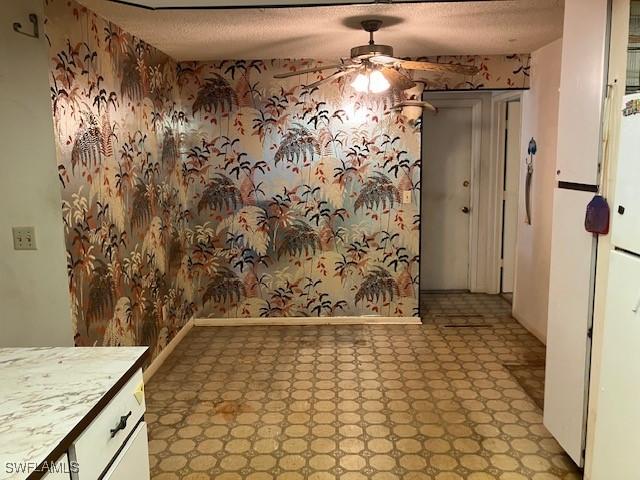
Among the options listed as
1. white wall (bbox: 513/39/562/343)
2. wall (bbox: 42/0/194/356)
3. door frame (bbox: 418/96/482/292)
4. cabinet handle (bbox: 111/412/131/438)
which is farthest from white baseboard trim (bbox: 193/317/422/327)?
cabinet handle (bbox: 111/412/131/438)

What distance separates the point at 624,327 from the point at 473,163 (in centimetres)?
384

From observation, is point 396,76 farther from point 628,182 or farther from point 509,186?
point 509,186

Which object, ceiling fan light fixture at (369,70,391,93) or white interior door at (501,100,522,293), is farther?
white interior door at (501,100,522,293)

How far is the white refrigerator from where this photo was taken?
1729 mm

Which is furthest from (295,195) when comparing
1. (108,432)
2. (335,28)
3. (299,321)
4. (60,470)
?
(60,470)

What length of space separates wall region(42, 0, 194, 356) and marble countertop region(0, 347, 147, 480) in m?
1.04

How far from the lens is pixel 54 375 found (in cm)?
145

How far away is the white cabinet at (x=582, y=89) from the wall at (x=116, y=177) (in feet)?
7.54

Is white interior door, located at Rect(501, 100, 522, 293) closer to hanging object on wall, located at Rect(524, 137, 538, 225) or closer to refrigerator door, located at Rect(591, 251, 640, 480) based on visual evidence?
hanging object on wall, located at Rect(524, 137, 538, 225)

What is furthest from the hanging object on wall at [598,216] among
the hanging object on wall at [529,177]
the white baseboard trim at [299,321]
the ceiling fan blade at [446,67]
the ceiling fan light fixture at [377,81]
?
the white baseboard trim at [299,321]

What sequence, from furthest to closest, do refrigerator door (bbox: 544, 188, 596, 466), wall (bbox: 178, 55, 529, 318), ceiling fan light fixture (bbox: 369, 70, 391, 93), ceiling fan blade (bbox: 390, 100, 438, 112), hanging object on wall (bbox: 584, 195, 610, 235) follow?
wall (bbox: 178, 55, 529, 318) → ceiling fan blade (bbox: 390, 100, 438, 112) → ceiling fan light fixture (bbox: 369, 70, 391, 93) → refrigerator door (bbox: 544, 188, 596, 466) → hanging object on wall (bbox: 584, 195, 610, 235)

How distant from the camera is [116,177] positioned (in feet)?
10.00

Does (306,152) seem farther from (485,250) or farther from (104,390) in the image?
(104,390)

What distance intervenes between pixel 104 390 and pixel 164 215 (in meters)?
2.71
